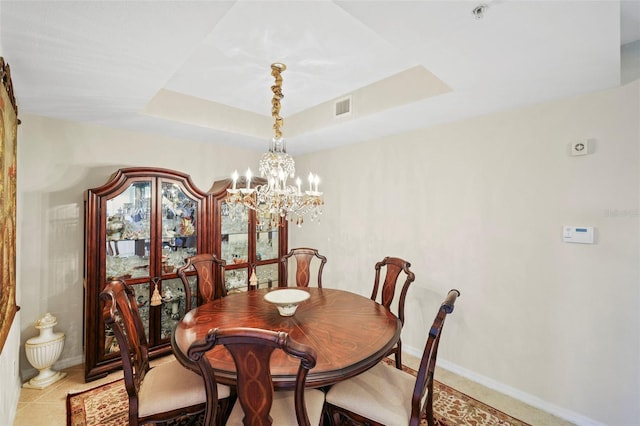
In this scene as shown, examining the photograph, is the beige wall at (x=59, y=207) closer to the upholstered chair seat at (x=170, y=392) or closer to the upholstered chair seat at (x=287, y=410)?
the upholstered chair seat at (x=170, y=392)

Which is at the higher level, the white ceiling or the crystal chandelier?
the white ceiling

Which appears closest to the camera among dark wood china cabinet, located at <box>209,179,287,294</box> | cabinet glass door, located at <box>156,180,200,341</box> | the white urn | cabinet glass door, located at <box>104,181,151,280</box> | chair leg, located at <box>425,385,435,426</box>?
chair leg, located at <box>425,385,435,426</box>

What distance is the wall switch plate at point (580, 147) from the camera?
2.11 m

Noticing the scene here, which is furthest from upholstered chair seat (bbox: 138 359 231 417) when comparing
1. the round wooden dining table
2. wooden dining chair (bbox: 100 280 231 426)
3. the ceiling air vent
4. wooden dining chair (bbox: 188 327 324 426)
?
the ceiling air vent

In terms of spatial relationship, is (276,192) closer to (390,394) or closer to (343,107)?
(343,107)

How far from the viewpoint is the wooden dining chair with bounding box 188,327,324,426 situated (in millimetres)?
1070

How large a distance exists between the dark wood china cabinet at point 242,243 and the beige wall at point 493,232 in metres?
0.57

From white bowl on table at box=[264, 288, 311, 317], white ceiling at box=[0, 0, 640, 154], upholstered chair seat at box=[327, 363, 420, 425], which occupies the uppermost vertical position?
white ceiling at box=[0, 0, 640, 154]

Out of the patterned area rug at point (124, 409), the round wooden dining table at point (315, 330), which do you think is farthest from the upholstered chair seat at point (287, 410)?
the patterned area rug at point (124, 409)

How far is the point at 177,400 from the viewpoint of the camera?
1.61 metres

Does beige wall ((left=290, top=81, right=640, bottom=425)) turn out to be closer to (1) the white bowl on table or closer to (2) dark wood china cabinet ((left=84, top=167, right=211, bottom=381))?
(1) the white bowl on table

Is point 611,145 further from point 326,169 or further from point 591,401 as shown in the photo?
point 326,169

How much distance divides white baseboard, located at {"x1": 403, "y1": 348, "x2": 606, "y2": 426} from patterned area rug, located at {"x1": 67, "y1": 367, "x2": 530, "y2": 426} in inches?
11.6

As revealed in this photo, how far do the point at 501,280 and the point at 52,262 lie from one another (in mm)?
4075
